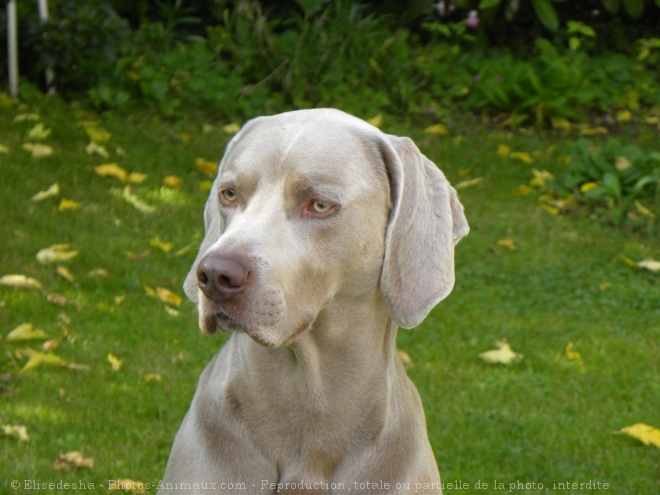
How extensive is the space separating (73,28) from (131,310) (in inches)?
130

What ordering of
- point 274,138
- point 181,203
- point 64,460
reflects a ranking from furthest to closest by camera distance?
1. point 181,203
2. point 64,460
3. point 274,138

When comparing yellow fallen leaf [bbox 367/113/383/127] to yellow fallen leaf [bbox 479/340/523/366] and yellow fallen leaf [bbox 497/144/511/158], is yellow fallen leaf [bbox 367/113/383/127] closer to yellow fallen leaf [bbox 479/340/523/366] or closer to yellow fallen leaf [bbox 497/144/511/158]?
yellow fallen leaf [bbox 497/144/511/158]

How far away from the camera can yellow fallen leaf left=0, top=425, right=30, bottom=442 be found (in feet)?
14.9

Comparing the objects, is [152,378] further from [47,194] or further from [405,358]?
[47,194]

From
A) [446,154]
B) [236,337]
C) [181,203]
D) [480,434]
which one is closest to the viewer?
[236,337]

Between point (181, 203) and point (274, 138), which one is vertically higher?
point (274, 138)

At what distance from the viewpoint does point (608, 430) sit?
5309 mm

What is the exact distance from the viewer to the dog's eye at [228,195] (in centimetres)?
304

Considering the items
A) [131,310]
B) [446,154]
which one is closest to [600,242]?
[446,154]

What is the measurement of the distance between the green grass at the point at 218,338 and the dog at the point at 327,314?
1.51 meters

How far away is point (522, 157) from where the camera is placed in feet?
30.2

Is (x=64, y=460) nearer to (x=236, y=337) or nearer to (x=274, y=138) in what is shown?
(x=236, y=337)

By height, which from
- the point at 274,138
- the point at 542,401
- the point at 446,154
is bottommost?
the point at 446,154

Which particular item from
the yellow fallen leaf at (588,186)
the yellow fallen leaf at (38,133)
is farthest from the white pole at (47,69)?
the yellow fallen leaf at (588,186)
